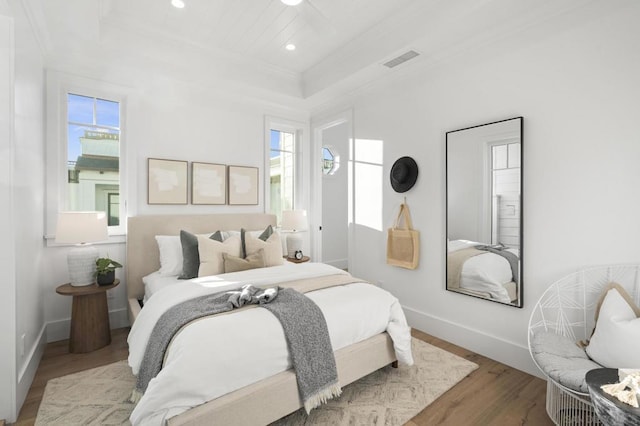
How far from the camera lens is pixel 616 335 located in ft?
5.59

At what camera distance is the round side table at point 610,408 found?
114 centimetres

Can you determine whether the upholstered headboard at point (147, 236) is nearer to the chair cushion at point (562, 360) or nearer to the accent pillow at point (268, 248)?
the accent pillow at point (268, 248)

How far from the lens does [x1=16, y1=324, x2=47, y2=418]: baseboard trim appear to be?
197 cm

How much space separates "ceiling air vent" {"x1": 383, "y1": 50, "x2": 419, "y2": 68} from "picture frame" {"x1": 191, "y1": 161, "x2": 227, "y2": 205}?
2.22 m

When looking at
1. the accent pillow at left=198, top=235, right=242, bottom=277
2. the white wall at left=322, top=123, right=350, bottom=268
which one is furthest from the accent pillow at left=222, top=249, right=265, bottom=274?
the white wall at left=322, top=123, right=350, bottom=268

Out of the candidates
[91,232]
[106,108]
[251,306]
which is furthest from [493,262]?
[106,108]

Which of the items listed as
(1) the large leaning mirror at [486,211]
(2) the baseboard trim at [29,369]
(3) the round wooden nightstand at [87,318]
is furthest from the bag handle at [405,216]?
(2) the baseboard trim at [29,369]

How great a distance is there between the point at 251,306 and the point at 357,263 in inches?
87.5

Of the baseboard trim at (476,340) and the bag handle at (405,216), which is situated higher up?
the bag handle at (405,216)

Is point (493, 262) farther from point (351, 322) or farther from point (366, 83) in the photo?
point (366, 83)

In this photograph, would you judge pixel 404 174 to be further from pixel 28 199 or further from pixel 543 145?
pixel 28 199

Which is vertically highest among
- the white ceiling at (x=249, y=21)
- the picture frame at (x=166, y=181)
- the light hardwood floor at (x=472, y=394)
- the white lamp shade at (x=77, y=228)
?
the white ceiling at (x=249, y=21)

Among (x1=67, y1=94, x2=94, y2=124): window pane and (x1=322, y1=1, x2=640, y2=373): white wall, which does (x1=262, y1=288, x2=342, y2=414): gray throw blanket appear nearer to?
(x1=322, y1=1, x2=640, y2=373): white wall

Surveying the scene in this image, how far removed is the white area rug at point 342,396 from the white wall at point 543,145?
2.33 ft
